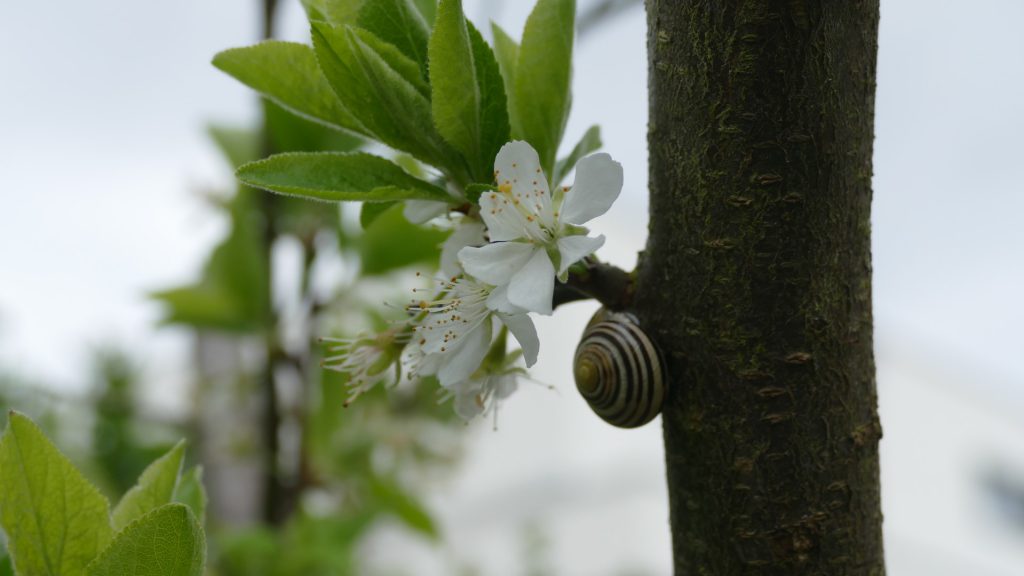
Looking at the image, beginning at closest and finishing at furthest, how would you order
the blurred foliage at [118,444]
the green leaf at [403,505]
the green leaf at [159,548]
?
the green leaf at [159,548] → the green leaf at [403,505] → the blurred foliage at [118,444]

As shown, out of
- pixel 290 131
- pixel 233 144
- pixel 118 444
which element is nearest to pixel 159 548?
pixel 290 131

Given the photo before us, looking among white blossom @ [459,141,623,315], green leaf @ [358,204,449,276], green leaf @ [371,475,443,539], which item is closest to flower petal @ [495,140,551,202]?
white blossom @ [459,141,623,315]

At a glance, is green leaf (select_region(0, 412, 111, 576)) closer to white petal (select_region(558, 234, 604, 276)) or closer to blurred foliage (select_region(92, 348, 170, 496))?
white petal (select_region(558, 234, 604, 276))

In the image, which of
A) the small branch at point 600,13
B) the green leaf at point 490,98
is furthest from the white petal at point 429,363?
the small branch at point 600,13

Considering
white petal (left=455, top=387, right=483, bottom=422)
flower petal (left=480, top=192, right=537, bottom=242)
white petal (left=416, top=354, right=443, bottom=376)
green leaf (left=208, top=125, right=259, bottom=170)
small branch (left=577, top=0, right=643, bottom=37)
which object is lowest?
white petal (left=455, top=387, right=483, bottom=422)

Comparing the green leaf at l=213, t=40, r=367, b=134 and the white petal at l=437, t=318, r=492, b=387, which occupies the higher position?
the green leaf at l=213, t=40, r=367, b=134

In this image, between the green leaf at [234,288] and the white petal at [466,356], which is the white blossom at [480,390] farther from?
the green leaf at [234,288]

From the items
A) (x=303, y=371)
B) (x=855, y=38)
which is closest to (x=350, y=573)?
(x=303, y=371)

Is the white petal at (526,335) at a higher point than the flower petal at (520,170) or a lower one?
lower
